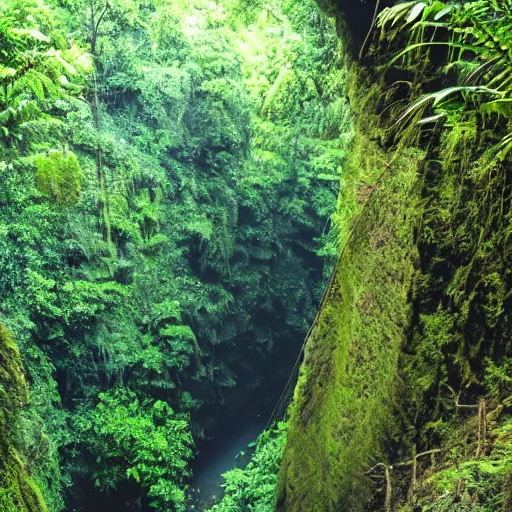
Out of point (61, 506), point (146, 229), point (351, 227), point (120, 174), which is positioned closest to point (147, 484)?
point (61, 506)

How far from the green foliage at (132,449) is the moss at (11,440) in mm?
5248

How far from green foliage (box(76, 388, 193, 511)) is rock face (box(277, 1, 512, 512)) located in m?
5.96

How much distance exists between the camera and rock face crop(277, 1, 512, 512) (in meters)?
2.65

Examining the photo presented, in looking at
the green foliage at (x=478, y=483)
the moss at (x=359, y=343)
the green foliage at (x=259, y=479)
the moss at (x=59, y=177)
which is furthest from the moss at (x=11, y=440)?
the moss at (x=59, y=177)

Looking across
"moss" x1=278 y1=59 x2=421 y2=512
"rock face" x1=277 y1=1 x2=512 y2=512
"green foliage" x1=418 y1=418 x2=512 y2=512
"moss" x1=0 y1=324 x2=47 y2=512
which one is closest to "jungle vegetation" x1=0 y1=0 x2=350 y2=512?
"moss" x1=0 y1=324 x2=47 y2=512

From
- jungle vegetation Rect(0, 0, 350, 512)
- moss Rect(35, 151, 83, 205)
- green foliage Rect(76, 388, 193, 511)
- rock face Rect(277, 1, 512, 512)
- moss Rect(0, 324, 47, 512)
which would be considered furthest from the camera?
Result: green foliage Rect(76, 388, 193, 511)

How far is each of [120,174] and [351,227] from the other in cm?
824

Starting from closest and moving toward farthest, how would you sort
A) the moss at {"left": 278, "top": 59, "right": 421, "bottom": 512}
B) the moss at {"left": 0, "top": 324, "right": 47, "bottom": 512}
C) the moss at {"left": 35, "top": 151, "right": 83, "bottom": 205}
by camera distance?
the moss at {"left": 278, "top": 59, "right": 421, "bottom": 512} → the moss at {"left": 0, "top": 324, "right": 47, "bottom": 512} → the moss at {"left": 35, "top": 151, "right": 83, "bottom": 205}

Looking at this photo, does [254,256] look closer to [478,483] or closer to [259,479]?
[259,479]

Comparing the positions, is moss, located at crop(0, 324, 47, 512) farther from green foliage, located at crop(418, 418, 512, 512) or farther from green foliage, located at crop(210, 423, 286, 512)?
green foliage, located at crop(418, 418, 512, 512)

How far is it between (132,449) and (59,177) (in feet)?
15.5

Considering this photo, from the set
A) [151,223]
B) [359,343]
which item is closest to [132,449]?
[151,223]

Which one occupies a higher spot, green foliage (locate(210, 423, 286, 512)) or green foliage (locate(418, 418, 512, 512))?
green foliage (locate(418, 418, 512, 512))

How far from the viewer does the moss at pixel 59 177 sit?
908cm
